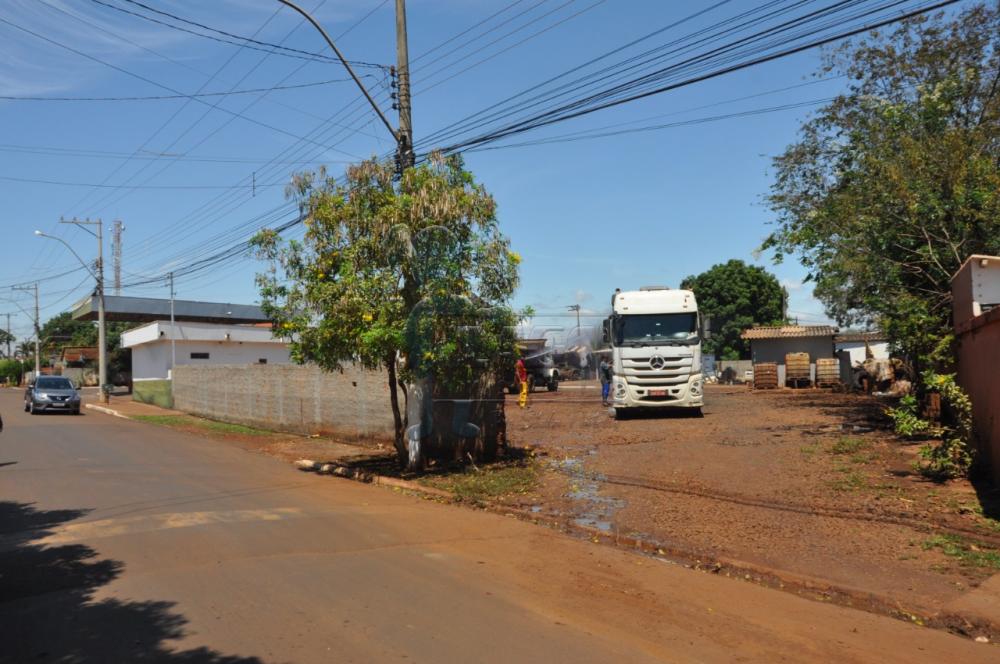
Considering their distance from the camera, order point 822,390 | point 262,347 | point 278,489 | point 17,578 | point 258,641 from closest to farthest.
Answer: point 258,641 → point 17,578 → point 278,489 → point 822,390 → point 262,347

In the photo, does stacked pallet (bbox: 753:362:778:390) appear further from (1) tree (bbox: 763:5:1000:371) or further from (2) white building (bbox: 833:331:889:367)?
(1) tree (bbox: 763:5:1000:371)

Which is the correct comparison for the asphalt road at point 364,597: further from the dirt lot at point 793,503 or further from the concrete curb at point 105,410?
the concrete curb at point 105,410

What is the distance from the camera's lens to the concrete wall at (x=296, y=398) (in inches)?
708

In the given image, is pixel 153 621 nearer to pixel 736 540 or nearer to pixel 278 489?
pixel 736 540

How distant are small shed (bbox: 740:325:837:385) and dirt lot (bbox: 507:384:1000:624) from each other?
84.6 feet

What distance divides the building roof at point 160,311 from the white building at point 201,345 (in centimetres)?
319

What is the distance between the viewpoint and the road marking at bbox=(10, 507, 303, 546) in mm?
8461

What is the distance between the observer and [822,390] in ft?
116

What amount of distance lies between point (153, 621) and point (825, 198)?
22791 millimetres

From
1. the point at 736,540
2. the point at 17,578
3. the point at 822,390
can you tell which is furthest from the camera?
the point at 822,390

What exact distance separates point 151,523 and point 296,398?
13.1 metres

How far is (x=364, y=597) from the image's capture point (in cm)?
627

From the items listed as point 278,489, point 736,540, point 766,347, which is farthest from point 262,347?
point 736,540

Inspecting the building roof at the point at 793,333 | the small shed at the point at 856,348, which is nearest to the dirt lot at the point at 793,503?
the small shed at the point at 856,348
